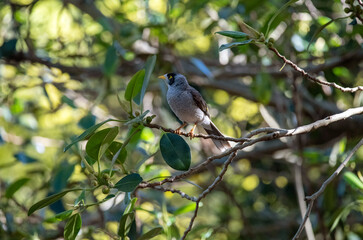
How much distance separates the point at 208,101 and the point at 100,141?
8.30ft

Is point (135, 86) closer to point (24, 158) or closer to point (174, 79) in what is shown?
point (174, 79)

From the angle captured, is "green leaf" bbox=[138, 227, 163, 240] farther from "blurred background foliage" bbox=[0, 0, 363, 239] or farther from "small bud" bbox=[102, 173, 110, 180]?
"blurred background foliage" bbox=[0, 0, 363, 239]

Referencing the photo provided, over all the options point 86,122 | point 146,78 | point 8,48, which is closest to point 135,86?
point 146,78

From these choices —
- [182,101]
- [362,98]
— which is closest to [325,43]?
[362,98]

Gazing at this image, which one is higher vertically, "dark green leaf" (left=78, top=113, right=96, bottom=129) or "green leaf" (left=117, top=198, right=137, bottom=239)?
"green leaf" (left=117, top=198, right=137, bottom=239)

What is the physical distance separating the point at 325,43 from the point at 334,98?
0.94 m

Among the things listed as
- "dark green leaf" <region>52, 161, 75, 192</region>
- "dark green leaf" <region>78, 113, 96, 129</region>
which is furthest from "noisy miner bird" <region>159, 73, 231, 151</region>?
"dark green leaf" <region>52, 161, 75, 192</region>

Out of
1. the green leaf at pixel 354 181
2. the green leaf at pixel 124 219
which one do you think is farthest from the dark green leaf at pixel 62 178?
the green leaf at pixel 354 181

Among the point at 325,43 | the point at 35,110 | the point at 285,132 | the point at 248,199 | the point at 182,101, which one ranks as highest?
the point at 285,132

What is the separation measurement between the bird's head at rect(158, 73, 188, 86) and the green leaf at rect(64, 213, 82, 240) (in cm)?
226

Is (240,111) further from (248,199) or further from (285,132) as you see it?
(285,132)

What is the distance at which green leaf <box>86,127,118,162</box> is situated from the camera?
2355 mm

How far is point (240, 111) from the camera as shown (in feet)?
20.6

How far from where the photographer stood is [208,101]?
4805 mm
